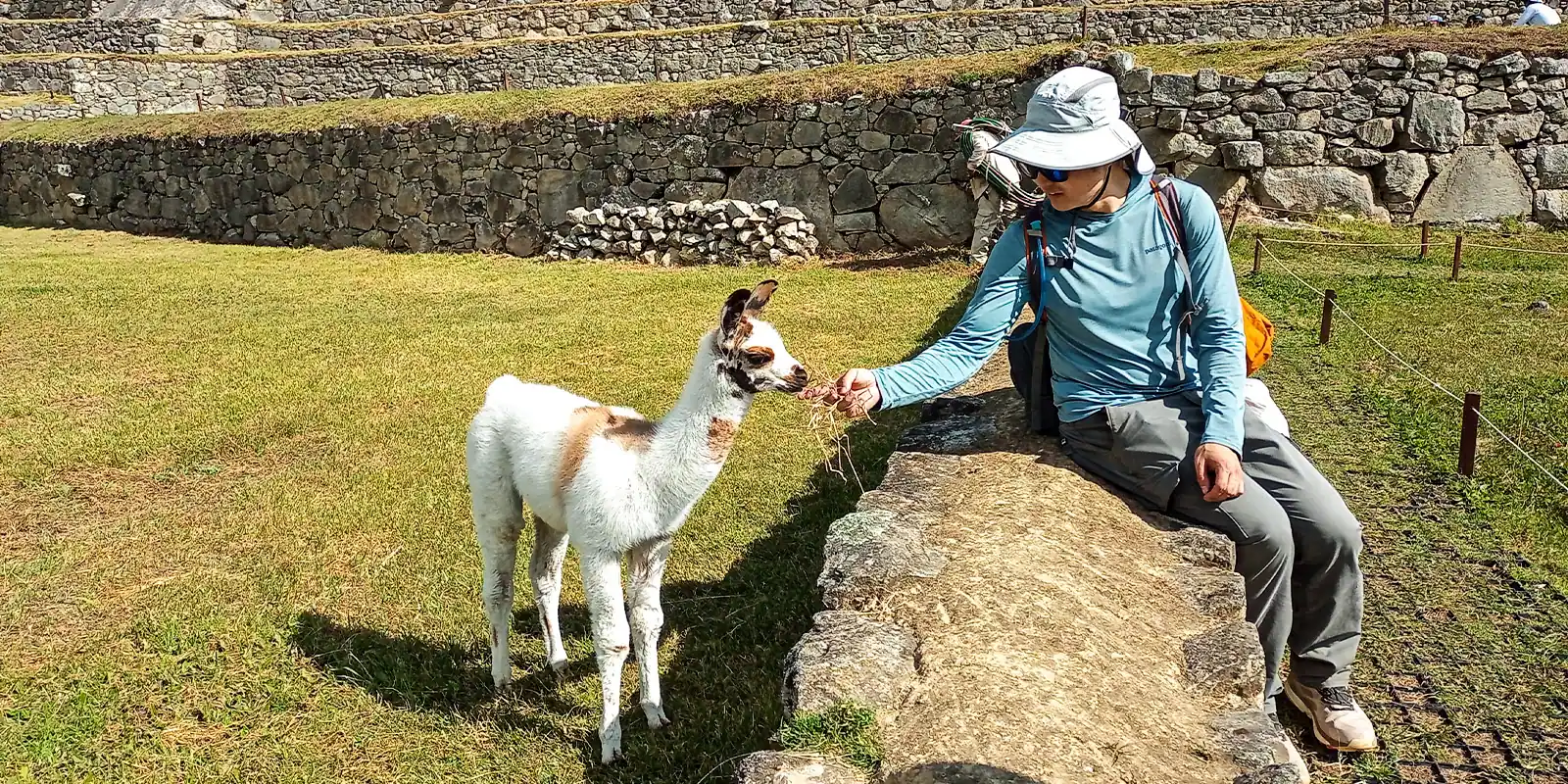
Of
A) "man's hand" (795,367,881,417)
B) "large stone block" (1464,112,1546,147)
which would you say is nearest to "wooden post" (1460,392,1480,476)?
"man's hand" (795,367,881,417)

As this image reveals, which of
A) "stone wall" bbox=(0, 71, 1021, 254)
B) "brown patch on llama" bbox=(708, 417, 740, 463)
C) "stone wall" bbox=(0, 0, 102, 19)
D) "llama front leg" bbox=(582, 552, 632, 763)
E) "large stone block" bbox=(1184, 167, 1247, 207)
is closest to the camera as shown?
"brown patch on llama" bbox=(708, 417, 740, 463)

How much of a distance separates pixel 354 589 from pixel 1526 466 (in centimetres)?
526

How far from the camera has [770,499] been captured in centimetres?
546

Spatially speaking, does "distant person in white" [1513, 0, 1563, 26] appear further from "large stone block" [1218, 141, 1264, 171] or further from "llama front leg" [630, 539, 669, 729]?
"llama front leg" [630, 539, 669, 729]

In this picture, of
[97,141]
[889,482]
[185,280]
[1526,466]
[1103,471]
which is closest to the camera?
[1103,471]

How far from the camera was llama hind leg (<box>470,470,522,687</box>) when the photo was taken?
3627mm

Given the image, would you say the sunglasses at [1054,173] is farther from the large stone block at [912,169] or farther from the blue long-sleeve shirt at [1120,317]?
the large stone block at [912,169]

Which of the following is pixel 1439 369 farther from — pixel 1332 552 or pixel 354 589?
pixel 354 589

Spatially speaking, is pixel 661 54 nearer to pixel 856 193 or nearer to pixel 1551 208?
pixel 856 193

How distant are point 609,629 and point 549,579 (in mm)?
629

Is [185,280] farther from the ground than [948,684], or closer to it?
closer to it

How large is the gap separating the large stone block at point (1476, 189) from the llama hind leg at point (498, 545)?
11.6 m

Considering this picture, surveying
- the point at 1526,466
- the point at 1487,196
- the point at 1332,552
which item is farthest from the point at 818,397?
the point at 1487,196

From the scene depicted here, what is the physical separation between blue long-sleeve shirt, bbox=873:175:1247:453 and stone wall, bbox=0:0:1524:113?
45.6 ft
